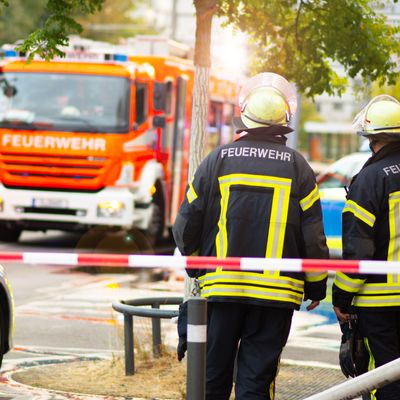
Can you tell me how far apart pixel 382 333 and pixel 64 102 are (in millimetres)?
11410

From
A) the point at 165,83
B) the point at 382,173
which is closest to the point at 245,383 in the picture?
the point at 382,173

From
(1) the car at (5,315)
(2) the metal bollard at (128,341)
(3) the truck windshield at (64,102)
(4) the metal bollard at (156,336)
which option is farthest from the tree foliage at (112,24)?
(1) the car at (5,315)

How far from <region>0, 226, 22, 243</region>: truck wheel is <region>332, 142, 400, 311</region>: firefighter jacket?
12.6 m

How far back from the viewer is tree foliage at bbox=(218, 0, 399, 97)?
818cm

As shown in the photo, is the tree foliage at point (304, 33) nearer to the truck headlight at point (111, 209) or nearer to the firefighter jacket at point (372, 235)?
the firefighter jacket at point (372, 235)

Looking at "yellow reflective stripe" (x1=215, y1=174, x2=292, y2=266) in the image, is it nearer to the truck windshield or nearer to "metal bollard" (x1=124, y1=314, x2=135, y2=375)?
"metal bollard" (x1=124, y1=314, x2=135, y2=375)

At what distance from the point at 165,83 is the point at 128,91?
1.07 m

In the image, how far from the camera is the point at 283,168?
524cm

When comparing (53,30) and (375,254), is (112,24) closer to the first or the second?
(53,30)

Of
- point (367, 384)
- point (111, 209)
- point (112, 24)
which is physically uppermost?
point (367, 384)

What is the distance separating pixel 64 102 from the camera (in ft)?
53.6

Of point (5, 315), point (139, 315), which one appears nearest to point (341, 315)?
point (139, 315)

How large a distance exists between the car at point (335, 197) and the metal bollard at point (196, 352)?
9.52m

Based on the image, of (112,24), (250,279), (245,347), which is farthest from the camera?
(112,24)
